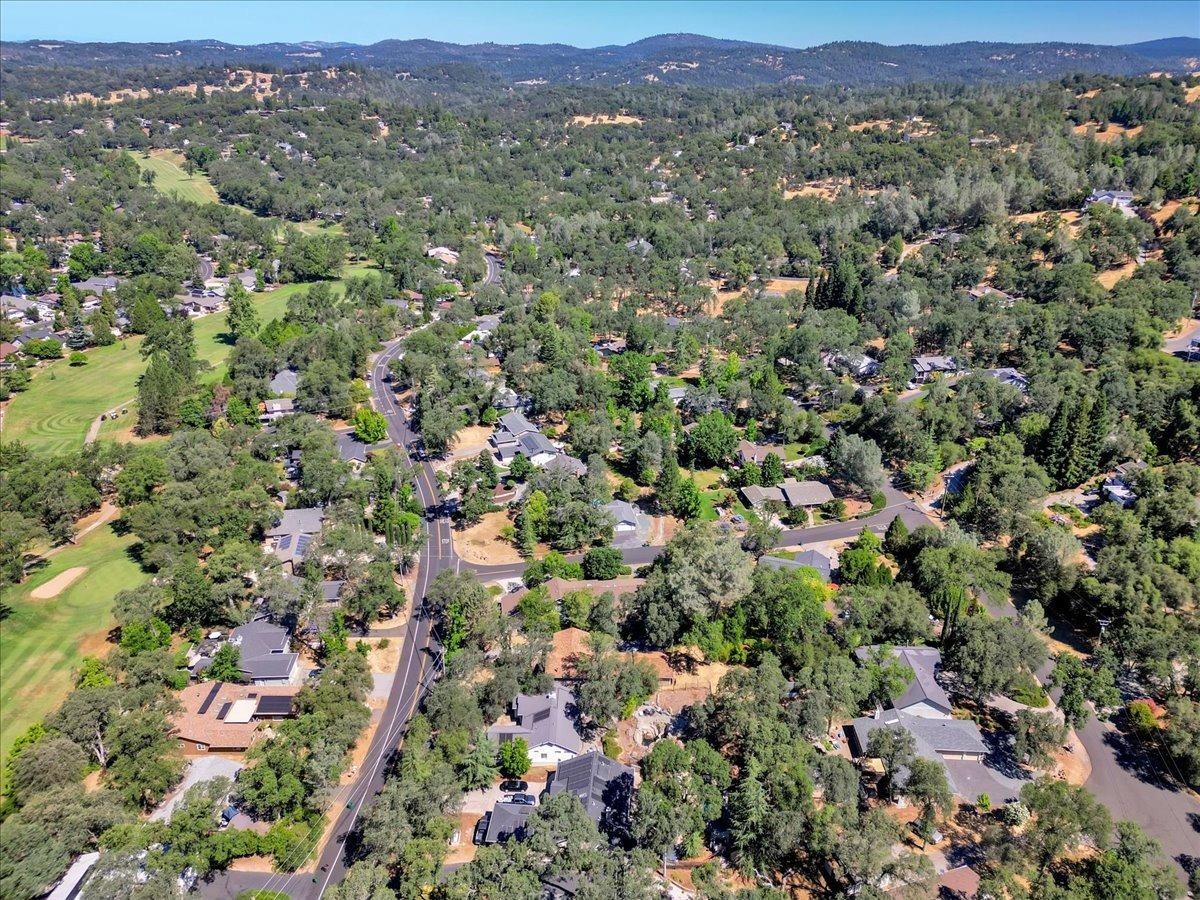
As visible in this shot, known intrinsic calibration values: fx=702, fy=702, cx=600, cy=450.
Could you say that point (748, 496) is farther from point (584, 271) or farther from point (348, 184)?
point (348, 184)

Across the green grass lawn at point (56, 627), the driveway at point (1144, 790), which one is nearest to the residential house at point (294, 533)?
the green grass lawn at point (56, 627)

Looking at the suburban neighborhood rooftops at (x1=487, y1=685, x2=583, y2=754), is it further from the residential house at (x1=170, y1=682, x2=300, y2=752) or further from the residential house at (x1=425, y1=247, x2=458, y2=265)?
the residential house at (x1=425, y1=247, x2=458, y2=265)

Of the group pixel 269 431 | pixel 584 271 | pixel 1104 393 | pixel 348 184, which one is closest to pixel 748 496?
pixel 1104 393

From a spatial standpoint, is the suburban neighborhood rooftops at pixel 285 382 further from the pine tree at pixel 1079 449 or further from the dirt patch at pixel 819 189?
the dirt patch at pixel 819 189

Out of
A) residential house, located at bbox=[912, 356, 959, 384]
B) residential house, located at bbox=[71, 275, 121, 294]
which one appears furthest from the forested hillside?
residential house, located at bbox=[71, 275, 121, 294]

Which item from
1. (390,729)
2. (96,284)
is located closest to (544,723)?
(390,729)

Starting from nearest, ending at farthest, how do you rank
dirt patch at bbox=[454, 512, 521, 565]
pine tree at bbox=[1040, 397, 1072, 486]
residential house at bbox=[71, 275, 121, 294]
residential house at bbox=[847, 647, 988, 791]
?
1. residential house at bbox=[847, 647, 988, 791]
2. dirt patch at bbox=[454, 512, 521, 565]
3. pine tree at bbox=[1040, 397, 1072, 486]
4. residential house at bbox=[71, 275, 121, 294]

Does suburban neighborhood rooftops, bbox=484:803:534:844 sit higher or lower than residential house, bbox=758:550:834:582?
lower
